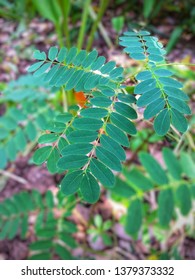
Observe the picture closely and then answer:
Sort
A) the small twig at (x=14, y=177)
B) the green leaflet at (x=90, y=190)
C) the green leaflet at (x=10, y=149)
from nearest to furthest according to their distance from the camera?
the green leaflet at (x=90, y=190), the green leaflet at (x=10, y=149), the small twig at (x=14, y=177)

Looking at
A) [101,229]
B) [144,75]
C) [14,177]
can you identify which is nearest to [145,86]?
[144,75]

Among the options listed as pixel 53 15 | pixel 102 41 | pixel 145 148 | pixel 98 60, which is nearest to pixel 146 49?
pixel 98 60

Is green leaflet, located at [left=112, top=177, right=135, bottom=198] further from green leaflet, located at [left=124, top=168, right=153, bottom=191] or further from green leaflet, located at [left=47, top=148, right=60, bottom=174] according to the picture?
green leaflet, located at [left=47, top=148, right=60, bottom=174]

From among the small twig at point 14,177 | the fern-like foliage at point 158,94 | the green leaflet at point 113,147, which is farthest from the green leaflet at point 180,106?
the small twig at point 14,177

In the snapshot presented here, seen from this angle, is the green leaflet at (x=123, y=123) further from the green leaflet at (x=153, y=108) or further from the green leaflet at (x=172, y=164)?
the green leaflet at (x=172, y=164)

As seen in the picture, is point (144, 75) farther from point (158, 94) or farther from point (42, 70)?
point (42, 70)

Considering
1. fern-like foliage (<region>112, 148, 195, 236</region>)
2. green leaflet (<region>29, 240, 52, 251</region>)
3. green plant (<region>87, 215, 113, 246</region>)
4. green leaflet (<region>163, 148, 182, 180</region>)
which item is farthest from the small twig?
green leaflet (<region>163, 148, 182, 180</region>)

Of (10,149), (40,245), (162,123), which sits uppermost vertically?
(10,149)
